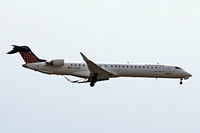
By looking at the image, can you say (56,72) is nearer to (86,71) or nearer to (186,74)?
(86,71)

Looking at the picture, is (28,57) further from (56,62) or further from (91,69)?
(91,69)

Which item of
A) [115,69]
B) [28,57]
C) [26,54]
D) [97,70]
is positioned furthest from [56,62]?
[115,69]

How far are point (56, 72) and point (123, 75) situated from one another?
6232mm

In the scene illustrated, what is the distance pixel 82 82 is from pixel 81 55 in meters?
4.82

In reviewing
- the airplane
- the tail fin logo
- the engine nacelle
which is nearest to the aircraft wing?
the airplane

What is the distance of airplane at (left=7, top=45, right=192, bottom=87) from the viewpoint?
99375 mm

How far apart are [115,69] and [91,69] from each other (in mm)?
2601

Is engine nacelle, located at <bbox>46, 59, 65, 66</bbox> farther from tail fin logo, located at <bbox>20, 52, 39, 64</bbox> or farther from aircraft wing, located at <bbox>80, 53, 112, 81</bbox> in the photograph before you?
aircraft wing, located at <bbox>80, 53, 112, 81</bbox>

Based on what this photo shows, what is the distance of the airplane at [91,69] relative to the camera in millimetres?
99375

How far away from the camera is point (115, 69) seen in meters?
100

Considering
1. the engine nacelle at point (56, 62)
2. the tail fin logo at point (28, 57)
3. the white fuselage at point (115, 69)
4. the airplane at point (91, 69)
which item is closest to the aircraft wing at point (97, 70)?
the airplane at point (91, 69)

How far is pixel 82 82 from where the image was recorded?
101438 mm

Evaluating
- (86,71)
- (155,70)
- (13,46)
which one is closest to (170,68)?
(155,70)

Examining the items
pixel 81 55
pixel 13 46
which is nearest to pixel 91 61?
pixel 81 55
